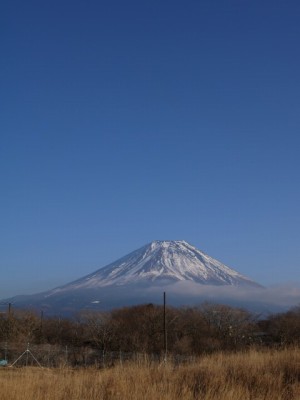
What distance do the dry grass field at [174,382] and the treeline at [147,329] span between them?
153 ft

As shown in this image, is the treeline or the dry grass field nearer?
the dry grass field

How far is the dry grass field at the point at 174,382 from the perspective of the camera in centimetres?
888

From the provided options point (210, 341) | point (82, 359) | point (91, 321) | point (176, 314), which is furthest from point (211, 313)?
point (82, 359)

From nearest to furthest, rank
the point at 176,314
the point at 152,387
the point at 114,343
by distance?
the point at 152,387 < the point at 114,343 < the point at 176,314

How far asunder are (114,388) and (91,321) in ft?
189

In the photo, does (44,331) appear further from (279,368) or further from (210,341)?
(279,368)

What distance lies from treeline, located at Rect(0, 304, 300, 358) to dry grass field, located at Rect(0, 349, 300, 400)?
153 ft

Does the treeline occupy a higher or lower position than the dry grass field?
lower

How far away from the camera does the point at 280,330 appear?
69125 mm

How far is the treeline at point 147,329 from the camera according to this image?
201 ft

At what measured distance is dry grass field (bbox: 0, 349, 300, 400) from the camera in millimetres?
8883

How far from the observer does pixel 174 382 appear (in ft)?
34.6

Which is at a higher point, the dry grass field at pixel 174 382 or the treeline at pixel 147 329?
the dry grass field at pixel 174 382

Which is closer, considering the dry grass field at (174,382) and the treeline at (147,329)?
the dry grass field at (174,382)
